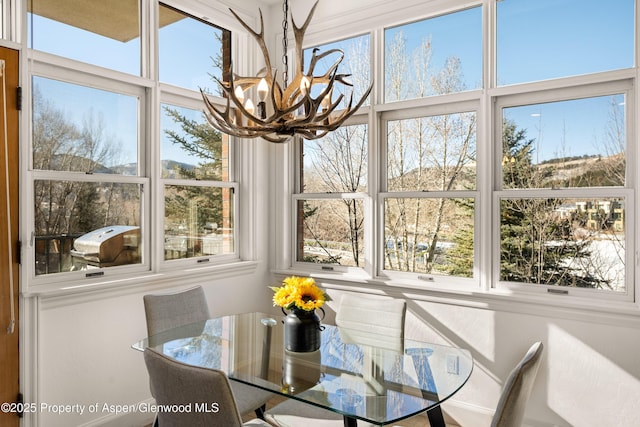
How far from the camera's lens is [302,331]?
2.04 m

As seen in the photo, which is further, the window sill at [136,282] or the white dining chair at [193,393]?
the window sill at [136,282]

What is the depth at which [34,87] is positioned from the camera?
241 cm

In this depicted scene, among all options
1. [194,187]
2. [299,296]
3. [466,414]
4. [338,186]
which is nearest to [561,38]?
[338,186]

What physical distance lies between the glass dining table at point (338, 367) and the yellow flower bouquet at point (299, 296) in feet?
0.76

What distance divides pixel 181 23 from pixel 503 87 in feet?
7.49

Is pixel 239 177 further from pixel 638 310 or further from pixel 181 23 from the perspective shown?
pixel 638 310

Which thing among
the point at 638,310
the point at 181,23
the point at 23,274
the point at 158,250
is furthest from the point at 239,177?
the point at 638,310

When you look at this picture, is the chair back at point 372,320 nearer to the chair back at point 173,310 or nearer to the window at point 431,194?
the window at point 431,194

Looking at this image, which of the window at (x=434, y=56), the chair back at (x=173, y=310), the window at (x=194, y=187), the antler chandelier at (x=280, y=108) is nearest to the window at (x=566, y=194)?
the window at (x=434, y=56)

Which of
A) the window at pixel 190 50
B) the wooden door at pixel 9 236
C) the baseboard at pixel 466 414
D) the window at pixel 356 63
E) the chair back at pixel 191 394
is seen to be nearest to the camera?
the chair back at pixel 191 394

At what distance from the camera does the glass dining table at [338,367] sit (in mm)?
1565

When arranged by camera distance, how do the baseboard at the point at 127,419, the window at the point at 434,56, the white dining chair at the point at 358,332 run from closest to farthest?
the white dining chair at the point at 358,332, the baseboard at the point at 127,419, the window at the point at 434,56

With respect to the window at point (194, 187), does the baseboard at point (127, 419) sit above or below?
below

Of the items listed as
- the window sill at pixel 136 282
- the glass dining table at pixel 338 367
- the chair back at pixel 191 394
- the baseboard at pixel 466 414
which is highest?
the window sill at pixel 136 282
